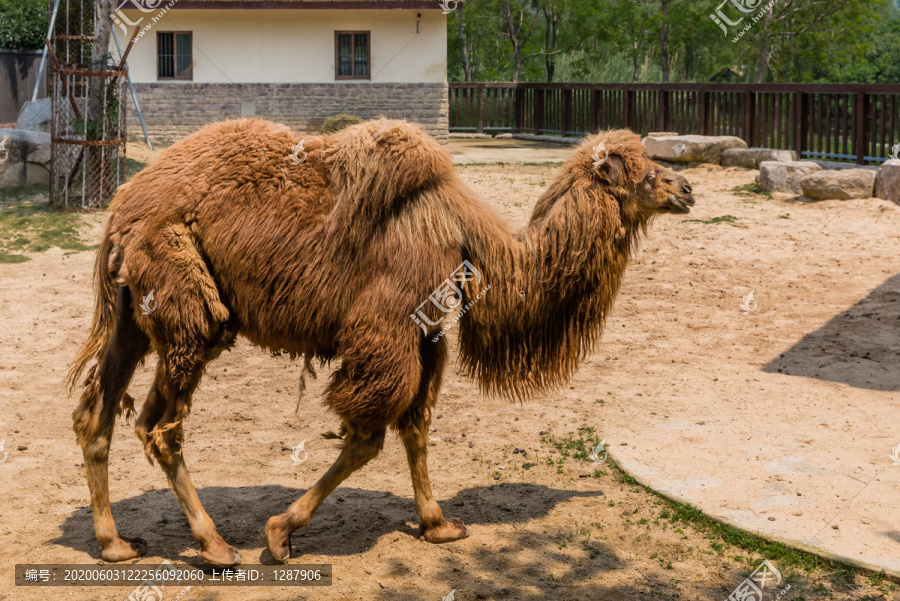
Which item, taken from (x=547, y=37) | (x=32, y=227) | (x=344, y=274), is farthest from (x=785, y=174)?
(x=547, y=37)

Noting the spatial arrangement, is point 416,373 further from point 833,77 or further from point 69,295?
point 833,77

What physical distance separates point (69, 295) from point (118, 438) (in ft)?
13.1

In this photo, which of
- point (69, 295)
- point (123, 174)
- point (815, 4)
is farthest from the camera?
point (815, 4)

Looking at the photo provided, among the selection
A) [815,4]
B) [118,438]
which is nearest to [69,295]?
[118,438]

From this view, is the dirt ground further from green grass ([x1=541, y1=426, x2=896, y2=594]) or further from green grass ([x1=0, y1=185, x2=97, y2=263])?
green grass ([x1=0, y1=185, x2=97, y2=263])

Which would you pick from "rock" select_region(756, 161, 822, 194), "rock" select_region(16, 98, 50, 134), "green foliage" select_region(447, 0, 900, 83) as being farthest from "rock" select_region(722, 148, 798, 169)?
"green foliage" select_region(447, 0, 900, 83)

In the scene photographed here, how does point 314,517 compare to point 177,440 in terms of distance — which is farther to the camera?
point 314,517

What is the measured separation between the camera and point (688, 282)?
32.7ft

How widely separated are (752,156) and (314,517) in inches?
534

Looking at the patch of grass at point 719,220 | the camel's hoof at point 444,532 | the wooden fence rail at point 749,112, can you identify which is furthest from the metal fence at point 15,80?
the camel's hoof at point 444,532

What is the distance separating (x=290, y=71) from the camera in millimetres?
25156

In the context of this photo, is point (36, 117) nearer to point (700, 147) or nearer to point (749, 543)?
point (700, 147)

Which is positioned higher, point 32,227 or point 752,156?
point 752,156

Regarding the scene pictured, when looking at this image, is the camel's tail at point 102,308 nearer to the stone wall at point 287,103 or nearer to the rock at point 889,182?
the rock at point 889,182
